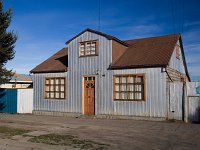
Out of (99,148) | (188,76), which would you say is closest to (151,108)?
(99,148)

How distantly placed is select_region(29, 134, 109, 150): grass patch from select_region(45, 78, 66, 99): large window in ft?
30.1

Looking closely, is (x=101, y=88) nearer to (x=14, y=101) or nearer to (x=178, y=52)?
(x=178, y=52)

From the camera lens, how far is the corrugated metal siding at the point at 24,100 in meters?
22.7

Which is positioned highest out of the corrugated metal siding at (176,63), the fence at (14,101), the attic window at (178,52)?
the attic window at (178,52)

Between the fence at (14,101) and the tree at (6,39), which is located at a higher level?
the tree at (6,39)

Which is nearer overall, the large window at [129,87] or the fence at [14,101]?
the large window at [129,87]

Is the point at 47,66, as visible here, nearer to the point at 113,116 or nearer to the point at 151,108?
the point at 113,116

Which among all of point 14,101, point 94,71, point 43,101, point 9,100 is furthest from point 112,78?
point 9,100

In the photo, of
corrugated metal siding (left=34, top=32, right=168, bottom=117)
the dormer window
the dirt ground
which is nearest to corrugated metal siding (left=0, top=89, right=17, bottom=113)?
corrugated metal siding (left=34, top=32, right=168, bottom=117)

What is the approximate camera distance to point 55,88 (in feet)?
68.2

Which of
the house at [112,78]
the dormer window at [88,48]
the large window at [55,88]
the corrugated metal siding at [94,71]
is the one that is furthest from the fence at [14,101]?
the dormer window at [88,48]

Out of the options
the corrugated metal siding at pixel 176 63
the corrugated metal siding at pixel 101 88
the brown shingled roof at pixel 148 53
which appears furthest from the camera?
the corrugated metal siding at pixel 176 63

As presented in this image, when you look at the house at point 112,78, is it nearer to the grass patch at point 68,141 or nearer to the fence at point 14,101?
the fence at point 14,101

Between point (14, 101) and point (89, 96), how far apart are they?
7.52 metres
